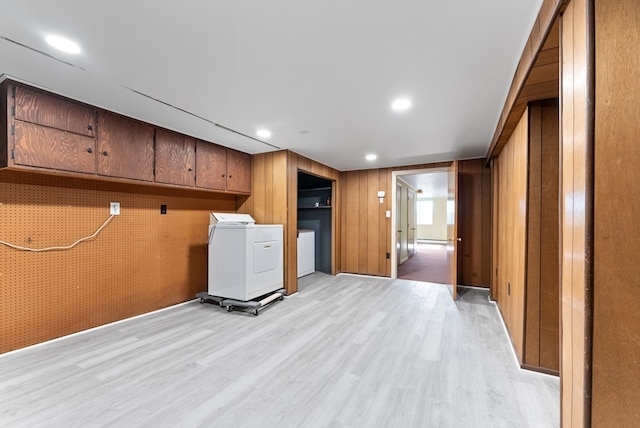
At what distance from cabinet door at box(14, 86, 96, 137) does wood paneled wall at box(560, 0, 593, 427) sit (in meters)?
3.42

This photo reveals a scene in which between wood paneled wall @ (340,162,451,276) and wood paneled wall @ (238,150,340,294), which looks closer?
wood paneled wall @ (238,150,340,294)

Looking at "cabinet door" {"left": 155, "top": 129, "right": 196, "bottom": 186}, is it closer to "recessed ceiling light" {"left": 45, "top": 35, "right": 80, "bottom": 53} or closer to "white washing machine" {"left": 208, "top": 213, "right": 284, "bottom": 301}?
"white washing machine" {"left": 208, "top": 213, "right": 284, "bottom": 301}

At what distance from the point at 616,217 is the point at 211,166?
3751 millimetres

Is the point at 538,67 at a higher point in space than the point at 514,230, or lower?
higher

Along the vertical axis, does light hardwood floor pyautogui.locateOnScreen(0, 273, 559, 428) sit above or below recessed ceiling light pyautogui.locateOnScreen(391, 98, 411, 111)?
below

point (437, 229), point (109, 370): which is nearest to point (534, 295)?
point (109, 370)

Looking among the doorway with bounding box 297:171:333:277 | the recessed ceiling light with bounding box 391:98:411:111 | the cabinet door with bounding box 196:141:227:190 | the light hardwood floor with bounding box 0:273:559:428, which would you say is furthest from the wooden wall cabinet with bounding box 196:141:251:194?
the recessed ceiling light with bounding box 391:98:411:111

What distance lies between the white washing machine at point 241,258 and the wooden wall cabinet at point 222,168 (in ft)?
1.58

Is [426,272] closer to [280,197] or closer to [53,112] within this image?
[280,197]

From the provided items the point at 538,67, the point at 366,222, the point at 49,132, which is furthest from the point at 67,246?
the point at 366,222

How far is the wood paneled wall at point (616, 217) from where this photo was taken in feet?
2.59

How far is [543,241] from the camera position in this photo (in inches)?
77.6

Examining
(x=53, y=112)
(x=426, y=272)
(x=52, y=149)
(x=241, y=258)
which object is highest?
(x=53, y=112)

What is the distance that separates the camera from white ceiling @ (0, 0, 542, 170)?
4.30ft
